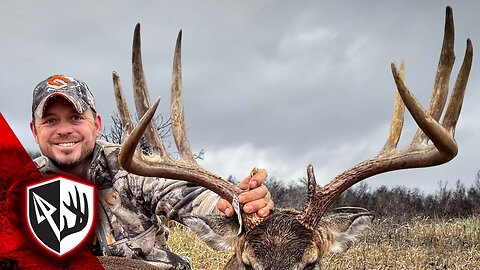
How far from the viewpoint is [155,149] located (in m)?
4.53

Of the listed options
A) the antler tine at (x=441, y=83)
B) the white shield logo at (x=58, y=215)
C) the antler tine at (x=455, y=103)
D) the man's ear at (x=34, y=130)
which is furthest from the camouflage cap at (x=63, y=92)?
the antler tine at (x=455, y=103)

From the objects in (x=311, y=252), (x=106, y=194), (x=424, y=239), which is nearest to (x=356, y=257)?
(x=424, y=239)

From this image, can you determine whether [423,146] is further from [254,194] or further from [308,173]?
[254,194]

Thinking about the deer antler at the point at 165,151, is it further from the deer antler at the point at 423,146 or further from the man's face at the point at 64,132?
the man's face at the point at 64,132

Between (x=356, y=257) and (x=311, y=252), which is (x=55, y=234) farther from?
(x=356, y=257)

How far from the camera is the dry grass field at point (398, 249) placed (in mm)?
8203

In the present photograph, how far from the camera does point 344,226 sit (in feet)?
14.1

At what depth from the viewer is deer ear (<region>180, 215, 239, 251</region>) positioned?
4.25 metres

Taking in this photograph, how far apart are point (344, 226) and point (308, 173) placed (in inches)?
19.1

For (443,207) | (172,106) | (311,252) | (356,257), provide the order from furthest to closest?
1. (443,207)
2. (356,257)
3. (172,106)
4. (311,252)

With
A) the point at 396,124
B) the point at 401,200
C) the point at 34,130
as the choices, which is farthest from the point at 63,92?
the point at 401,200

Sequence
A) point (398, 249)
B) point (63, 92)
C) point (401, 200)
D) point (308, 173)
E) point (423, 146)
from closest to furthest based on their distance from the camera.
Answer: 1. point (308, 173)
2. point (423, 146)
3. point (63, 92)
4. point (398, 249)
5. point (401, 200)

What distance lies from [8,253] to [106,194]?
0.92 m

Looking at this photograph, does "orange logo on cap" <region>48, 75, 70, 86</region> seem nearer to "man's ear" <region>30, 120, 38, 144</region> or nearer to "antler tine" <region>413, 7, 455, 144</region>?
"man's ear" <region>30, 120, 38, 144</region>
